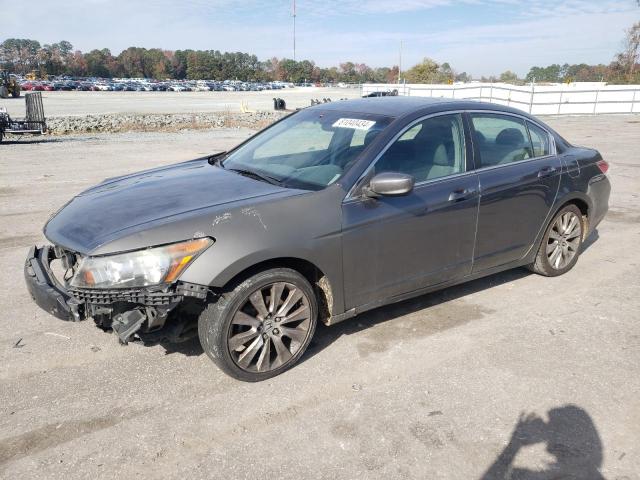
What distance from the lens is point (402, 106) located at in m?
4.28

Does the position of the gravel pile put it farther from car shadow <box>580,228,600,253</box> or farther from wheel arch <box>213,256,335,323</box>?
wheel arch <box>213,256,335,323</box>

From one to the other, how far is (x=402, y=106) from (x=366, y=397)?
7.58ft

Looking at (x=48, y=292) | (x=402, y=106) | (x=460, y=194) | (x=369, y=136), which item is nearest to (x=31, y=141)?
(x=48, y=292)

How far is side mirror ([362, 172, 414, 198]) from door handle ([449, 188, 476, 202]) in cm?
65

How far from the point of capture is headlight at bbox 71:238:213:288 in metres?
3.00

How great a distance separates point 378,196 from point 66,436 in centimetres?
239

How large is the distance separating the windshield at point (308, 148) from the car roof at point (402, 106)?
11 centimetres

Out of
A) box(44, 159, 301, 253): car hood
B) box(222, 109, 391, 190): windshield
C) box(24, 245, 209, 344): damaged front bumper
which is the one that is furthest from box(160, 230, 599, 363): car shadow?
box(222, 109, 391, 190): windshield

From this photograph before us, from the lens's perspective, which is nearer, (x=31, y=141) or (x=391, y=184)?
(x=391, y=184)

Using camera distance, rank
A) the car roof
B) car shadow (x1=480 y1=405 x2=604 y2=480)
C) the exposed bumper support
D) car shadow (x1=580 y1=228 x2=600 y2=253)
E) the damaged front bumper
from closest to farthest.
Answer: car shadow (x1=480 y1=405 x2=604 y2=480) < the damaged front bumper < the exposed bumper support < the car roof < car shadow (x1=580 y1=228 x2=600 y2=253)

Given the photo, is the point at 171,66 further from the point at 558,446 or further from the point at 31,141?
the point at 558,446

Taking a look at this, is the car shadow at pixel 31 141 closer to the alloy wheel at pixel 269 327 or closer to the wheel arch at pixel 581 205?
the alloy wheel at pixel 269 327

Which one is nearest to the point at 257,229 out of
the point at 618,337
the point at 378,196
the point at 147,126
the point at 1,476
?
the point at 378,196

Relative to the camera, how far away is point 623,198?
9.06 m
